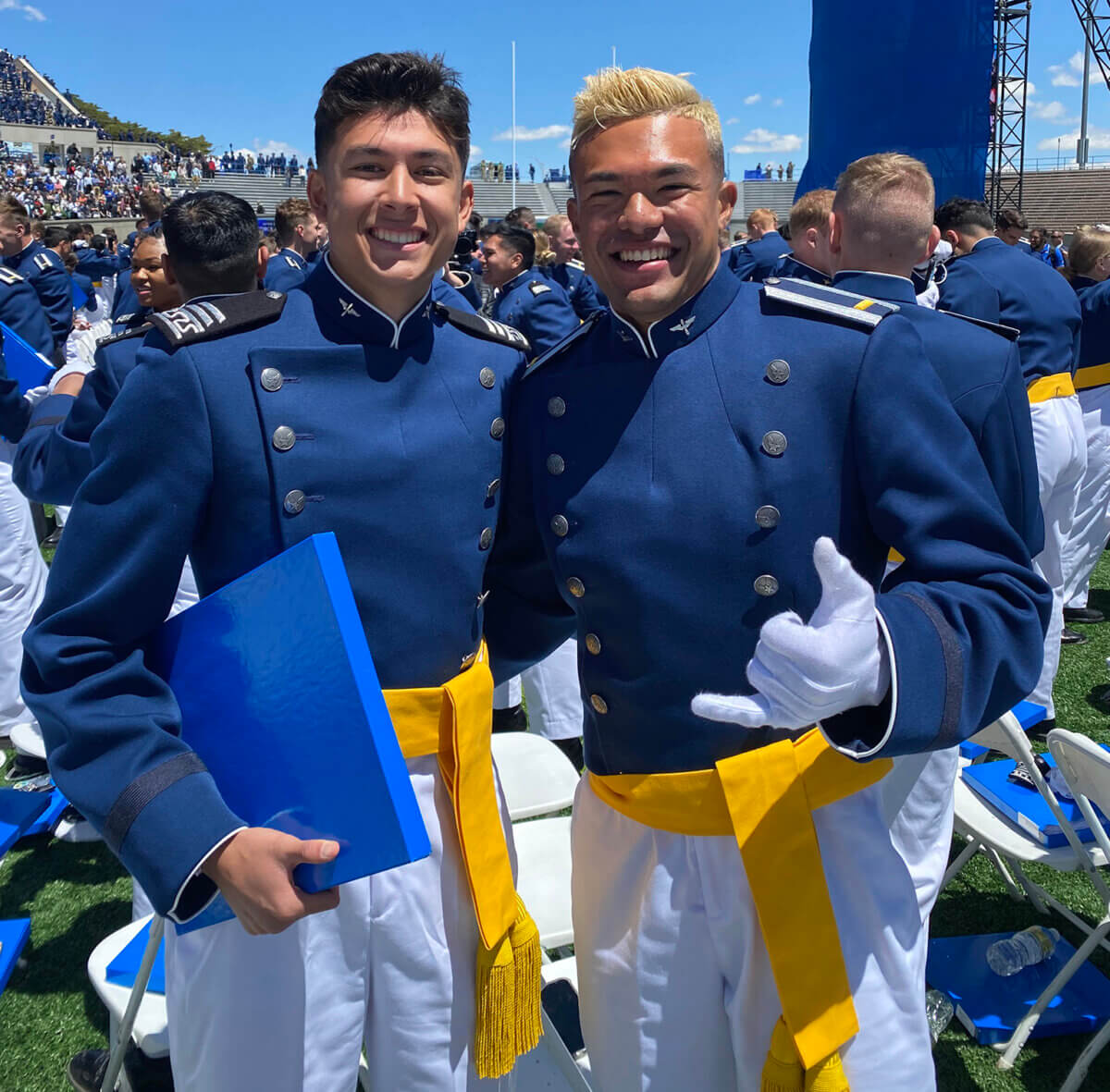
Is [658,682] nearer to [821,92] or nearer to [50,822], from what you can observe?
[50,822]

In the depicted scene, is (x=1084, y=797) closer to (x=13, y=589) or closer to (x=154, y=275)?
(x=154, y=275)

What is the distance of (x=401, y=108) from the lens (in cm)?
164

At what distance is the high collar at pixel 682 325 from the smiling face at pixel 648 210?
0.01 metres

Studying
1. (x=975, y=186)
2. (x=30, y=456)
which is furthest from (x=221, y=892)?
(x=975, y=186)

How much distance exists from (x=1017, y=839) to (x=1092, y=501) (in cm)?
351

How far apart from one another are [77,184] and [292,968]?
38.4m

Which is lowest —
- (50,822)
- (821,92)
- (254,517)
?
(50,822)

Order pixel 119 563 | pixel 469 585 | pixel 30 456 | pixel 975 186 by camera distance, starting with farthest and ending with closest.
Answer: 1. pixel 975 186
2. pixel 30 456
3. pixel 469 585
4. pixel 119 563

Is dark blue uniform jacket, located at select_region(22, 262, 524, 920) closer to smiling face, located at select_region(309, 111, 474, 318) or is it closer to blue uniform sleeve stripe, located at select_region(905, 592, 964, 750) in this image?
smiling face, located at select_region(309, 111, 474, 318)

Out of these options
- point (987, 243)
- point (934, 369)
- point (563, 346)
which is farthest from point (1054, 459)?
point (563, 346)

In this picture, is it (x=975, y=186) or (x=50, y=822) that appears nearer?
(x=50, y=822)

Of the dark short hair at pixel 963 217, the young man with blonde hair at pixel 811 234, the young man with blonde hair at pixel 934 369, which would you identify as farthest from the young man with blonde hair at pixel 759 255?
the young man with blonde hair at pixel 934 369

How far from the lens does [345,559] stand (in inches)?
63.4

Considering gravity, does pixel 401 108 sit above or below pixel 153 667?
above
